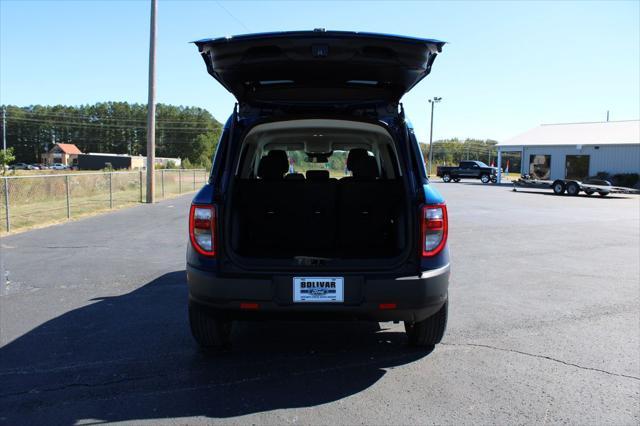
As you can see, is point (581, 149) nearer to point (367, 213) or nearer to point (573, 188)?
point (573, 188)

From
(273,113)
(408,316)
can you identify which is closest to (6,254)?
(273,113)

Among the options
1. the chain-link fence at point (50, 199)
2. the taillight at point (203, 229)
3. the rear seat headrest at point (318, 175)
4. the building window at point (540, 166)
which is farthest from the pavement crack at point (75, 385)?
the building window at point (540, 166)

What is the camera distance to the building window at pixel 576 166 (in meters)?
36.9

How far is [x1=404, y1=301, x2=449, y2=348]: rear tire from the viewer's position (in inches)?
154

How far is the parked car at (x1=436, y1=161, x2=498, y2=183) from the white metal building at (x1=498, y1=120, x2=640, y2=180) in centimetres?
280

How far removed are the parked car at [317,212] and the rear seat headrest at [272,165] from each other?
381 millimetres

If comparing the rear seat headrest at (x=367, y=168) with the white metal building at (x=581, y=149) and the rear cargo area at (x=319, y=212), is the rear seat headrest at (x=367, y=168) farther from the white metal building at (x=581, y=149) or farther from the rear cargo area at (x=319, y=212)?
the white metal building at (x=581, y=149)

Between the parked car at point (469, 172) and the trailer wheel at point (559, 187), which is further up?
the parked car at point (469, 172)

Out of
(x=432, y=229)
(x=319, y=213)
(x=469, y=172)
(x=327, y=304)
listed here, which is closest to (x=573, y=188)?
(x=469, y=172)

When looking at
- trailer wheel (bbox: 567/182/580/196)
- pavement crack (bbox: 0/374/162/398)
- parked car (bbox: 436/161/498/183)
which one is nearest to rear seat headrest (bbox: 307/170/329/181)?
pavement crack (bbox: 0/374/162/398)

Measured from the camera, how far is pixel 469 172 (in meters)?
44.8

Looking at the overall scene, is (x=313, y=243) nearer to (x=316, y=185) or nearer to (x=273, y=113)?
(x=316, y=185)

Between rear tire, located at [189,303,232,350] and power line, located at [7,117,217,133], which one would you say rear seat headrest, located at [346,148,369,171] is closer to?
rear tire, located at [189,303,232,350]

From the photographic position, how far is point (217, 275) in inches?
133
